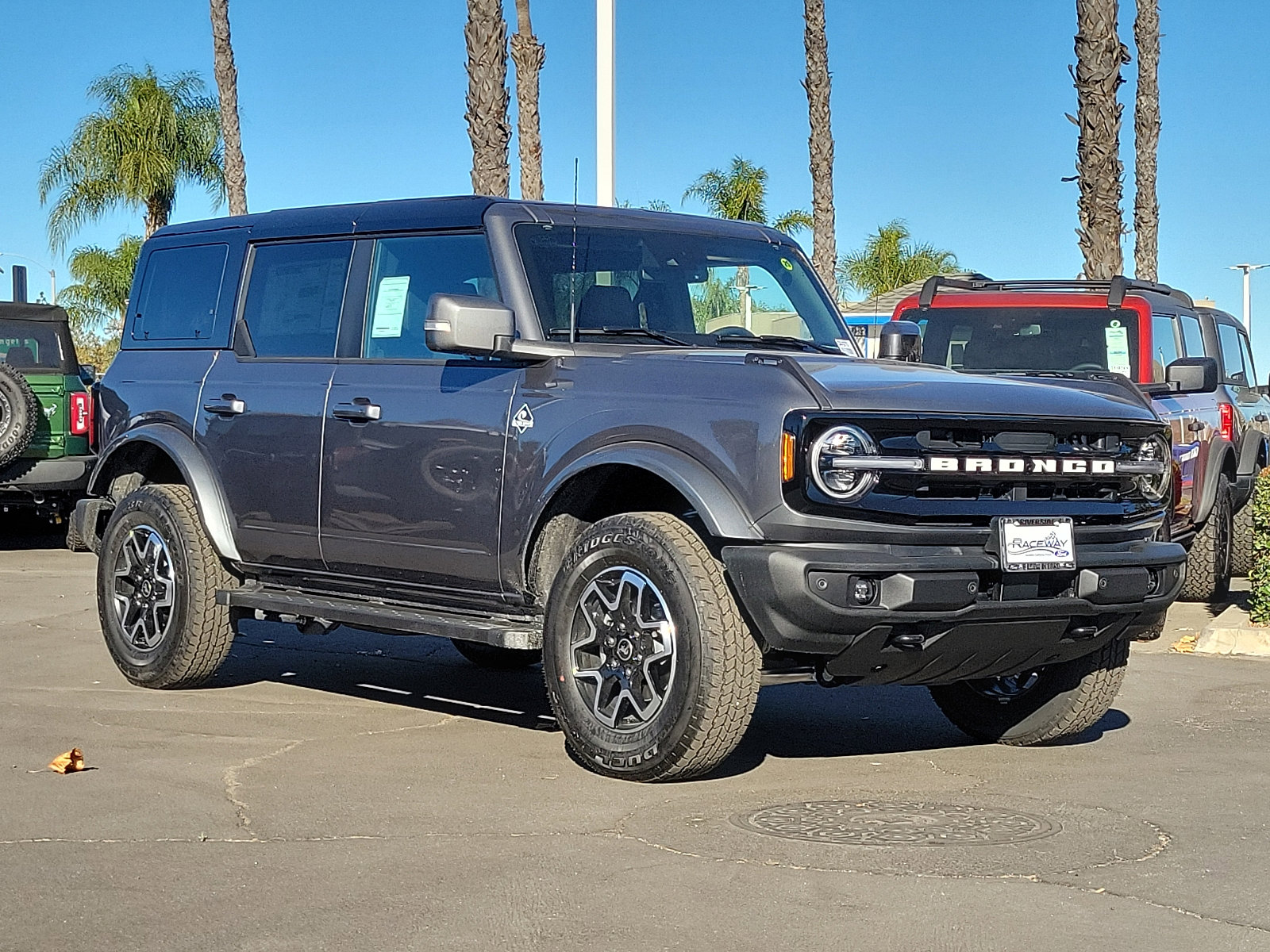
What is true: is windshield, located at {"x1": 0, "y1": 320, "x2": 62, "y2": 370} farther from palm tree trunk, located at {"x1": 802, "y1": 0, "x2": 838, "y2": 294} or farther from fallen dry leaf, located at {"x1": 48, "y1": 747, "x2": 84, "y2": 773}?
palm tree trunk, located at {"x1": 802, "y1": 0, "x2": 838, "y2": 294}

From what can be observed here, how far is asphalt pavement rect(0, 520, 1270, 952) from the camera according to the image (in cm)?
457

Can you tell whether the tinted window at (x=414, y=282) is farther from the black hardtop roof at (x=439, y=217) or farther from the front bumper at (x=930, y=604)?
the front bumper at (x=930, y=604)

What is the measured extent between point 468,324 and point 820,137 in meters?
21.3

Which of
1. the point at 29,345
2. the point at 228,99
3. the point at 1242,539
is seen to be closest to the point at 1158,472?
the point at 1242,539

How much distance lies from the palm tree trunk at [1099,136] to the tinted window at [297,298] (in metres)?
10.9

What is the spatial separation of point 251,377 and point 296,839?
2931mm

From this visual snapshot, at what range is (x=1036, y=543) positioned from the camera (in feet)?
19.9

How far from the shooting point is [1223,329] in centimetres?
1441

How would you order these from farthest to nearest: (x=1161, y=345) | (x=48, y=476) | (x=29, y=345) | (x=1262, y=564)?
(x=29, y=345), (x=48, y=476), (x=1161, y=345), (x=1262, y=564)

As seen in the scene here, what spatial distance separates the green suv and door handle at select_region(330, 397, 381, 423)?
763cm

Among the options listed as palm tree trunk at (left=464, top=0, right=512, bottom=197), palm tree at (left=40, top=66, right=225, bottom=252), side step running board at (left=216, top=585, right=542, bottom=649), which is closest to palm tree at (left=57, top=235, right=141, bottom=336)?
palm tree at (left=40, top=66, right=225, bottom=252)

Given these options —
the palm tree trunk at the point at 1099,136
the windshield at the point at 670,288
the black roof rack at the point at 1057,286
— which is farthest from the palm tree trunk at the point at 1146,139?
the windshield at the point at 670,288

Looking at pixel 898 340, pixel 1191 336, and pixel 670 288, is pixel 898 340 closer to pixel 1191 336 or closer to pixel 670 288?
pixel 670 288

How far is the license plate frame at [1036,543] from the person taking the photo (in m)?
6.00
